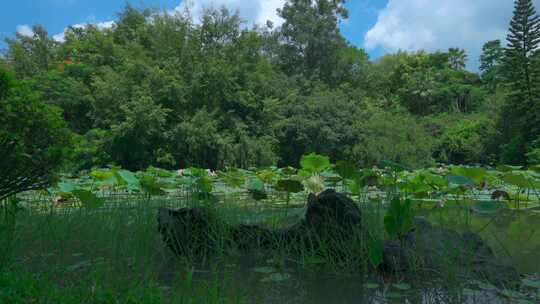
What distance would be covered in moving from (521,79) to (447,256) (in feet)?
57.2

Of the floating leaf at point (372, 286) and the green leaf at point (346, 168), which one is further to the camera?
the green leaf at point (346, 168)

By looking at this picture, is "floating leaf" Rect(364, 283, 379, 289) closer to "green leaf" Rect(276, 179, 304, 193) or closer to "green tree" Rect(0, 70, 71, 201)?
"green leaf" Rect(276, 179, 304, 193)

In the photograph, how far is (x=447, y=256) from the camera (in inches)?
95.5

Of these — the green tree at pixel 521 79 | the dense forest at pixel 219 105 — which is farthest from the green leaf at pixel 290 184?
the green tree at pixel 521 79

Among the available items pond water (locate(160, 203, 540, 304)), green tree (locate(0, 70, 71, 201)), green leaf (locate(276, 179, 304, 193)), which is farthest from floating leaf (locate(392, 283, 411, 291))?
green tree (locate(0, 70, 71, 201))

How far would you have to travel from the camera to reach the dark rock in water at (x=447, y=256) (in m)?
2.34

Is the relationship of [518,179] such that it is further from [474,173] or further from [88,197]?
[88,197]

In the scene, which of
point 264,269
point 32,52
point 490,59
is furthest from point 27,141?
point 490,59

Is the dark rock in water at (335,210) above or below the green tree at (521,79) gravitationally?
below

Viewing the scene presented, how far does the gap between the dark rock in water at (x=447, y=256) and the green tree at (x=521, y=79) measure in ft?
50.9

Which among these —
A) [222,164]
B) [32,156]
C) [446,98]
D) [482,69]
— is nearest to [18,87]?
[32,156]

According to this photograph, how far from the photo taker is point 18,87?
2615 millimetres

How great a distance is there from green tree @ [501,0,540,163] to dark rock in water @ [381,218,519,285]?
1550cm

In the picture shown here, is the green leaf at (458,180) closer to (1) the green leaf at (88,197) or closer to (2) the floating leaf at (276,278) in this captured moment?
A: (2) the floating leaf at (276,278)
